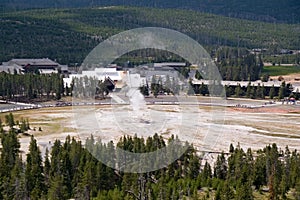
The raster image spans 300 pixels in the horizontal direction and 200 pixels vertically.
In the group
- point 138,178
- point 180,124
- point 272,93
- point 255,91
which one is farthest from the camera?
point 255,91

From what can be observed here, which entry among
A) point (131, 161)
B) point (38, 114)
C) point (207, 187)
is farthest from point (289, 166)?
point (38, 114)

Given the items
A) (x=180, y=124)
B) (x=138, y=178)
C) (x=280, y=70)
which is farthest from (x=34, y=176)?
(x=280, y=70)

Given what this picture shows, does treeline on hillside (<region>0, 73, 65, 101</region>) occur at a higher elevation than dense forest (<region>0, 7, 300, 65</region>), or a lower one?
lower

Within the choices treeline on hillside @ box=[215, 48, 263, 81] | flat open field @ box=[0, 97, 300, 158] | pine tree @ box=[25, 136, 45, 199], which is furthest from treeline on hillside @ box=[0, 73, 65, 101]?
pine tree @ box=[25, 136, 45, 199]

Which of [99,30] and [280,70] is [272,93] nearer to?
[280,70]

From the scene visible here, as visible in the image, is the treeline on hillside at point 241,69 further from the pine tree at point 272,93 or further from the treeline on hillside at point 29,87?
the treeline on hillside at point 29,87

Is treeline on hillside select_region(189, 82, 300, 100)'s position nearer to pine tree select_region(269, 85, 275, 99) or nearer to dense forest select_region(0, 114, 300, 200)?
pine tree select_region(269, 85, 275, 99)
